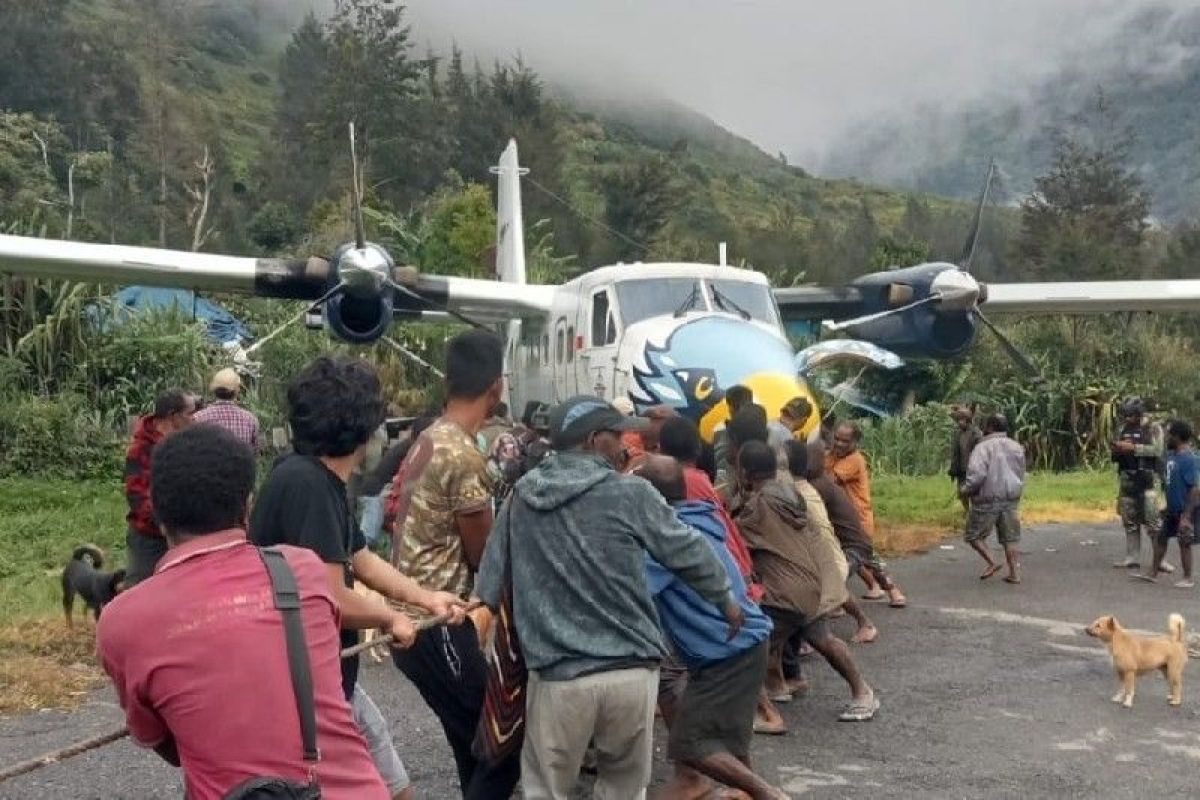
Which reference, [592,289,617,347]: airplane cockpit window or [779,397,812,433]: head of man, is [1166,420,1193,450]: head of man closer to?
[779,397,812,433]: head of man

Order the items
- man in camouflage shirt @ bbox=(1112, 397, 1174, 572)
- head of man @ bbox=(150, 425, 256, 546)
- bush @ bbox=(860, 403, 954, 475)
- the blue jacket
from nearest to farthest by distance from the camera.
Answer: head of man @ bbox=(150, 425, 256, 546) < the blue jacket < man in camouflage shirt @ bbox=(1112, 397, 1174, 572) < bush @ bbox=(860, 403, 954, 475)

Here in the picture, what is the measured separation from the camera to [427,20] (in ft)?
625

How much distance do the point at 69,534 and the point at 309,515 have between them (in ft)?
33.7

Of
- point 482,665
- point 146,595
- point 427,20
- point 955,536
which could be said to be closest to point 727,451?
point 482,665

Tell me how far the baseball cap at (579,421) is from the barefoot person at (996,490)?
713 centimetres

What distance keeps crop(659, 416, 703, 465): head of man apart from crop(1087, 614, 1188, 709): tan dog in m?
2.84

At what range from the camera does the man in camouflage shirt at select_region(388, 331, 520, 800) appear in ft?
14.9

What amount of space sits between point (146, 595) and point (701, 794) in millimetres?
3331

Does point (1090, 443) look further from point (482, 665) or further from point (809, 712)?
point (482, 665)

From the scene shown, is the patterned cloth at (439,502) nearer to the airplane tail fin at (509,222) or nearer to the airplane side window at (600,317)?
the airplane side window at (600,317)

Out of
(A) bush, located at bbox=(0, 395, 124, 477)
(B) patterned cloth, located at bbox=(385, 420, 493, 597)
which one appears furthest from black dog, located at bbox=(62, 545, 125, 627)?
(A) bush, located at bbox=(0, 395, 124, 477)

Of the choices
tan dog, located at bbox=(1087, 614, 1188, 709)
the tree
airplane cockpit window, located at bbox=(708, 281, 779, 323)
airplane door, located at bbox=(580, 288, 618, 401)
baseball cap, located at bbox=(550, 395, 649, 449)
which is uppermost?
the tree

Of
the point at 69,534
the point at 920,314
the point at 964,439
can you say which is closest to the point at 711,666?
the point at 964,439

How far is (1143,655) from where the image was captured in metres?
7.21
